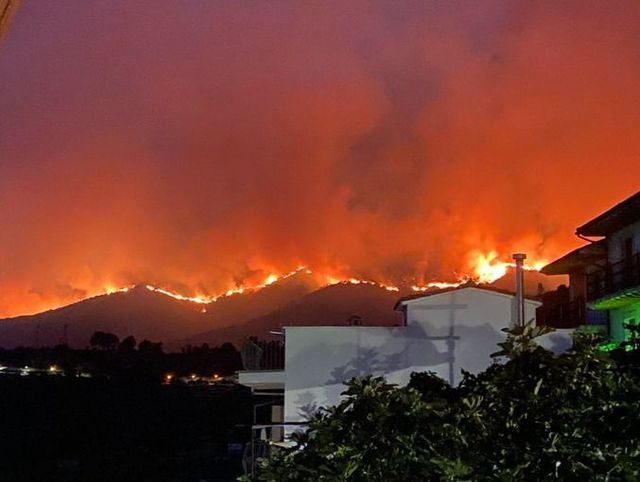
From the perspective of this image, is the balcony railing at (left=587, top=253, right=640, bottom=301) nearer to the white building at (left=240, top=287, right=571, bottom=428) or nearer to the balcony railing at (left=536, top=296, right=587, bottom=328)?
the balcony railing at (left=536, top=296, right=587, bottom=328)

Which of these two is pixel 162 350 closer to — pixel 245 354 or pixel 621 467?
pixel 245 354

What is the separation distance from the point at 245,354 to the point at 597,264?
14.3 m

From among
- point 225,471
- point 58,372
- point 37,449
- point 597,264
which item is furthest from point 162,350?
point 597,264

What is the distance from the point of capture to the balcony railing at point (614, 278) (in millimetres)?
27234

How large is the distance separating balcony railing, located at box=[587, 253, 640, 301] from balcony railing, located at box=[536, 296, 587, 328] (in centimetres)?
183

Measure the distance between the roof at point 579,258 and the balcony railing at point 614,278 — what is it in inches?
25.1

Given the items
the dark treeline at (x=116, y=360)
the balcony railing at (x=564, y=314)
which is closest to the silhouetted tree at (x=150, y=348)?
the dark treeline at (x=116, y=360)

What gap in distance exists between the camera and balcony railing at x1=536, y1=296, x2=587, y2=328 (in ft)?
110

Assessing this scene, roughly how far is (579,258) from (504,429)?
1088 inches

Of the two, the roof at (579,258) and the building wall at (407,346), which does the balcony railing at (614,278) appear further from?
the building wall at (407,346)

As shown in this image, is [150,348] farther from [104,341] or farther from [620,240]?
[620,240]

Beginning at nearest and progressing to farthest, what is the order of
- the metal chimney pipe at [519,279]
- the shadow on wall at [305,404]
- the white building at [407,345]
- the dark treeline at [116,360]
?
the metal chimney pipe at [519,279] < the shadow on wall at [305,404] < the white building at [407,345] < the dark treeline at [116,360]

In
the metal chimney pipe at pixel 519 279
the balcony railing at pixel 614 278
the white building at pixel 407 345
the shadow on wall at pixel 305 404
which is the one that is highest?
the balcony railing at pixel 614 278

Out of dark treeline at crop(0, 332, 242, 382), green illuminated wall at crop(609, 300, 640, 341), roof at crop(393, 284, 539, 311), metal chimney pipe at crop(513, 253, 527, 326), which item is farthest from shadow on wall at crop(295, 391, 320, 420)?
dark treeline at crop(0, 332, 242, 382)
